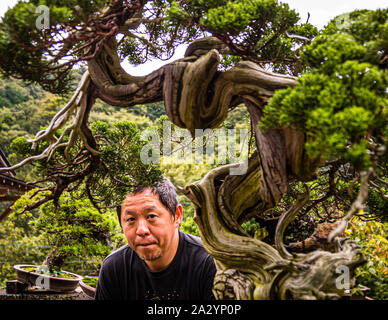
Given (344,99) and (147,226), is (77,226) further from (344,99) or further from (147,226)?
(344,99)

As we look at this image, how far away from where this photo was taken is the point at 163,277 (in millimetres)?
1915

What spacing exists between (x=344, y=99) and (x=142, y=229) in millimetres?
1159

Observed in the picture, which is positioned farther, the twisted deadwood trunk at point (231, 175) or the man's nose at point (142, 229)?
the man's nose at point (142, 229)

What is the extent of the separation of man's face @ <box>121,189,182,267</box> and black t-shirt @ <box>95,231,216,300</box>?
108 mm

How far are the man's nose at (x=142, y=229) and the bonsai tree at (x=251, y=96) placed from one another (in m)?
0.28

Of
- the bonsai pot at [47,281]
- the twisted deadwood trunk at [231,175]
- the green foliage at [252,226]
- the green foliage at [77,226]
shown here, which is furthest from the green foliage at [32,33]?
the bonsai pot at [47,281]

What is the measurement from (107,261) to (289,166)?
1203 millimetres

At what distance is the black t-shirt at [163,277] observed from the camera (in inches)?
74.2

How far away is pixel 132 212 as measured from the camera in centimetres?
183

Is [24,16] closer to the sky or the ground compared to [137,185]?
closer to the sky

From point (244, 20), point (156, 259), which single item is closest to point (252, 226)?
point (156, 259)

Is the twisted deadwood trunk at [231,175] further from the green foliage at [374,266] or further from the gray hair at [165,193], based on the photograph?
the green foliage at [374,266]
